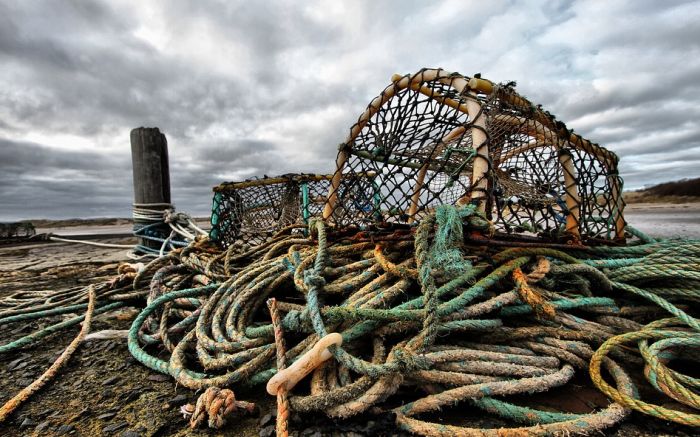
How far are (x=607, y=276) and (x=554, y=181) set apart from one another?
0.86 m

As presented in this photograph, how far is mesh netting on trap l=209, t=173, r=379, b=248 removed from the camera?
3.43 meters

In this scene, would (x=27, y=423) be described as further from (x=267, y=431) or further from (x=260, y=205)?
(x=260, y=205)

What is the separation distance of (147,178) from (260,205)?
5.96 ft

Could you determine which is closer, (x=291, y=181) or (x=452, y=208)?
(x=452, y=208)

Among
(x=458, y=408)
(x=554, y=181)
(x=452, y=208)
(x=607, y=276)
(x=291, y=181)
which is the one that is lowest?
(x=458, y=408)

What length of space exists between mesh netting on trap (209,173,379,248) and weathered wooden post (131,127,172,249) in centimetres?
143

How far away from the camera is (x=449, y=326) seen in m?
1.35

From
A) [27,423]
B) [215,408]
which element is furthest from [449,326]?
[27,423]

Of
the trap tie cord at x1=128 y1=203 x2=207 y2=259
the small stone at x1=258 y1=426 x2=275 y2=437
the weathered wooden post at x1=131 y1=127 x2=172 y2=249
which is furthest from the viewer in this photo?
the weathered wooden post at x1=131 y1=127 x2=172 y2=249

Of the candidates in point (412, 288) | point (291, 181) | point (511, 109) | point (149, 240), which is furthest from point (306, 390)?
point (149, 240)

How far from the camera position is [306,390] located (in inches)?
50.6

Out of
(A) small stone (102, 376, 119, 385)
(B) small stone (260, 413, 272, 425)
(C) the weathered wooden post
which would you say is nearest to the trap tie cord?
(C) the weathered wooden post

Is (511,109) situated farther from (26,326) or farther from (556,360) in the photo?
(26,326)

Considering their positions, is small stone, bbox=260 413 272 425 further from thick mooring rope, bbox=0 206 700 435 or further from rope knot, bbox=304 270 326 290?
rope knot, bbox=304 270 326 290
